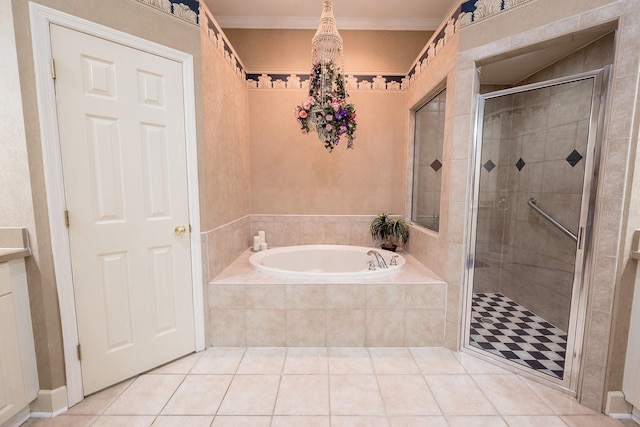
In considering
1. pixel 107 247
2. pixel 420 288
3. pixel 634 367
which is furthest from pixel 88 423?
pixel 634 367

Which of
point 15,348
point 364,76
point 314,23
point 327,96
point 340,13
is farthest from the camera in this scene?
point 364,76

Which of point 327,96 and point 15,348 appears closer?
point 15,348

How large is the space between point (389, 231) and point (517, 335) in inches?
55.1

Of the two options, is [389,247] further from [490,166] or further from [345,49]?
[345,49]

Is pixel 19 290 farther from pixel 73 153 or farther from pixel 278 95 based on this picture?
pixel 278 95

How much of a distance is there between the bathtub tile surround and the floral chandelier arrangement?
1352 millimetres

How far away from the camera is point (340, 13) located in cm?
274

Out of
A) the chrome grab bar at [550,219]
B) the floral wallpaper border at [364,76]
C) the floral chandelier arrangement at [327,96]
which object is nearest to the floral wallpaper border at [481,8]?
the floral wallpaper border at [364,76]

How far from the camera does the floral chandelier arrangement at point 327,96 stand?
2203mm

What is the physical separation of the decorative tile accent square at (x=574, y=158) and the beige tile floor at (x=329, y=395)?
164 cm

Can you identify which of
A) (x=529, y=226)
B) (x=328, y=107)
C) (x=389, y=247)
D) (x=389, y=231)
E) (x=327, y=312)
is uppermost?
(x=328, y=107)

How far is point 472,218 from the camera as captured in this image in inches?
75.8

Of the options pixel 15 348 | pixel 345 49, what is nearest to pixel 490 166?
pixel 345 49

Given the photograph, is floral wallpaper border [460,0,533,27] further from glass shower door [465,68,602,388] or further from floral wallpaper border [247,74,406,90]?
floral wallpaper border [247,74,406,90]
